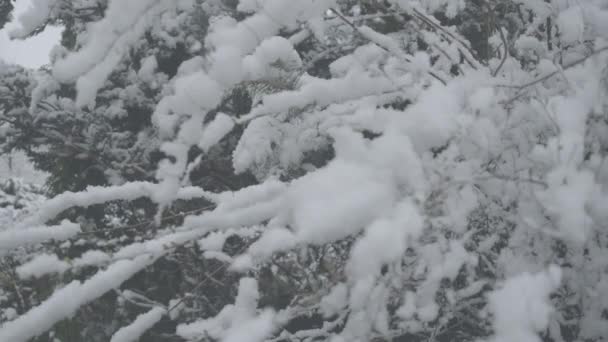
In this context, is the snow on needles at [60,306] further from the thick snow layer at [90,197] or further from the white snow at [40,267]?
the thick snow layer at [90,197]

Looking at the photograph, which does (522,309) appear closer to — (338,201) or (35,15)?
(338,201)

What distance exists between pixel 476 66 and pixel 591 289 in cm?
73


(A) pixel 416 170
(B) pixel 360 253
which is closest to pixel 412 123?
(A) pixel 416 170

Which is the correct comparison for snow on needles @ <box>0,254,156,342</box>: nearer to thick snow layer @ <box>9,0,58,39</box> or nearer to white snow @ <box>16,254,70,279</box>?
white snow @ <box>16,254,70,279</box>

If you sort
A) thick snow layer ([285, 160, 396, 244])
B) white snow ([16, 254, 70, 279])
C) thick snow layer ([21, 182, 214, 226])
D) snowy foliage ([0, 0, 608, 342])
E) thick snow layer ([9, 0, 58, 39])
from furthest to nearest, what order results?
thick snow layer ([9, 0, 58, 39]) → thick snow layer ([21, 182, 214, 226]) → white snow ([16, 254, 70, 279]) → snowy foliage ([0, 0, 608, 342]) → thick snow layer ([285, 160, 396, 244])

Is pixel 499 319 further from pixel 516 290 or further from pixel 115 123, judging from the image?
pixel 115 123

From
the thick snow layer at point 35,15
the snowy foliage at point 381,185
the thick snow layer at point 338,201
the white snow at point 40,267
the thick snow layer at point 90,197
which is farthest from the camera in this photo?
the thick snow layer at point 35,15

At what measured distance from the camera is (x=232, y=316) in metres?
1.17

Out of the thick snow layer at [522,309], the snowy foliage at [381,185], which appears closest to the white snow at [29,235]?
the snowy foliage at [381,185]

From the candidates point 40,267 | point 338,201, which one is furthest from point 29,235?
point 338,201

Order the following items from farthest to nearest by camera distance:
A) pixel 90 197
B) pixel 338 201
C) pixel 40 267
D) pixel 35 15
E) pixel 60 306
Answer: pixel 35 15 → pixel 90 197 → pixel 40 267 → pixel 60 306 → pixel 338 201

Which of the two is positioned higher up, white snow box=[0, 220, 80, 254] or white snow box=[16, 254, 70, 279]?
white snow box=[0, 220, 80, 254]

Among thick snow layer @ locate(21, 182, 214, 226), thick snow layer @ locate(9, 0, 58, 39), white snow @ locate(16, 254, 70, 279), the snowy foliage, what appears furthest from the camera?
thick snow layer @ locate(9, 0, 58, 39)

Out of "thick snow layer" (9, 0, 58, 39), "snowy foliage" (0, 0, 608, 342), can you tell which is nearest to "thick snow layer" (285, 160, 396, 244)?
"snowy foliage" (0, 0, 608, 342)
